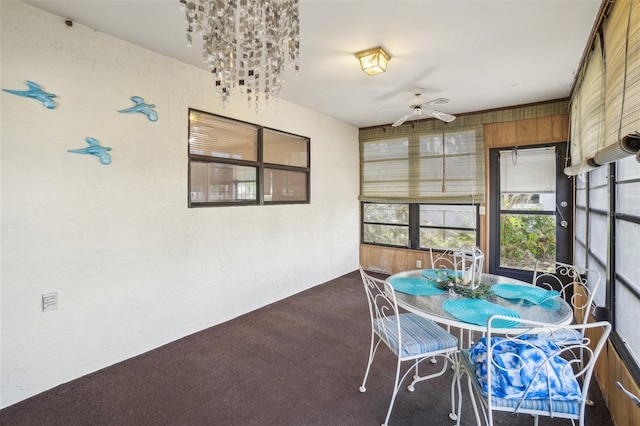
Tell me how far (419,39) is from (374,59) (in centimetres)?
38

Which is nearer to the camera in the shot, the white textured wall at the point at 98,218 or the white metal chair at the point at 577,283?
the white textured wall at the point at 98,218

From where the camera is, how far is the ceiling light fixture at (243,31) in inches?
60.6

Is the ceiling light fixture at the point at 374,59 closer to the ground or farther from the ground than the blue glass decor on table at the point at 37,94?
farther from the ground

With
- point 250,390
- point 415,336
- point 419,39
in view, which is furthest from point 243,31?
point 250,390

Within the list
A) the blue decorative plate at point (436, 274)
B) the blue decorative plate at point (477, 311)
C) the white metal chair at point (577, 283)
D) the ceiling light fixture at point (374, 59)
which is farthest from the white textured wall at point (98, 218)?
the white metal chair at point (577, 283)

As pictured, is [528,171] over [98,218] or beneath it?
over

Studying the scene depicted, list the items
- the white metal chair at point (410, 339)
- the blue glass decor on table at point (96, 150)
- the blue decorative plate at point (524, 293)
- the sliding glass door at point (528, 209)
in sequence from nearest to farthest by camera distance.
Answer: the white metal chair at point (410, 339) → the blue decorative plate at point (524, 293) → the blue glass decor on table at point (96, 150) → the sliding glass door at point (528, 209)

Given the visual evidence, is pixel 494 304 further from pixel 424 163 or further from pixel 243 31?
pixel 424 163

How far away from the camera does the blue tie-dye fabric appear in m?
1.38

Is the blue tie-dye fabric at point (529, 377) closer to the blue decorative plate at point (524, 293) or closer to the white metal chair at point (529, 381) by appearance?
the white metal chair at point (529, 381)

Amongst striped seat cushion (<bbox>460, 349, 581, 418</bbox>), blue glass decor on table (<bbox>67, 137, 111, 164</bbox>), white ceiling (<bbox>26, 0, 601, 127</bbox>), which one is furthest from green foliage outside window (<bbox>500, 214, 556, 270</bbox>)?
blue glass decor on table (<bbox>67, 137, 111, 164</bbox>)

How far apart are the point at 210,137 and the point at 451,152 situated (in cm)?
349

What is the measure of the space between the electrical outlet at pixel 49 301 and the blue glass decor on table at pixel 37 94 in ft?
4.29

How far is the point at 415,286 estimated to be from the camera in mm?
2203
